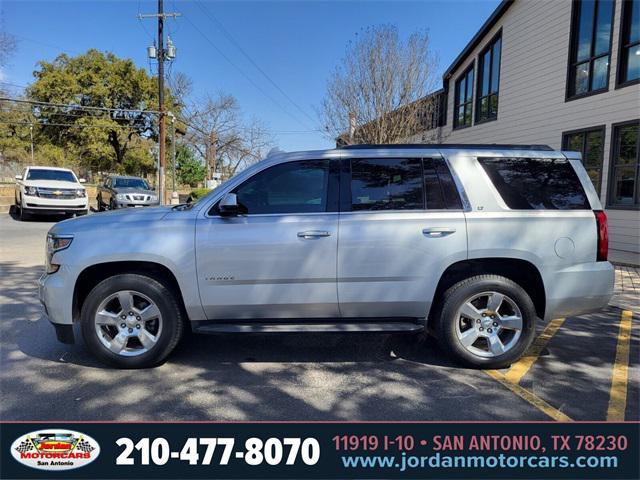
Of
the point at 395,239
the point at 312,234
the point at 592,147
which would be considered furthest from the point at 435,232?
the point at 592,147

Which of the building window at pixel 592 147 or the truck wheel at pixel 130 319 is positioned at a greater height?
the building window at pixel 592 147

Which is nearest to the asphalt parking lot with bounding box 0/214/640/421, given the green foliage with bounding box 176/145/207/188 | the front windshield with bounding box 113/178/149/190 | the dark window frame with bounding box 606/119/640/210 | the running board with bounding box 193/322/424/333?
the running board with bounding box 193/322/424/333

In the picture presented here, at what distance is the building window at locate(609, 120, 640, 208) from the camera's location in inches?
397

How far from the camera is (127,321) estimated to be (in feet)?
12.7

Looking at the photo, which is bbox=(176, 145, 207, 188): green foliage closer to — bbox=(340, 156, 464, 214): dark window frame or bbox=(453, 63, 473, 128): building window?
bbox=(453, 63, 473, 128): building window

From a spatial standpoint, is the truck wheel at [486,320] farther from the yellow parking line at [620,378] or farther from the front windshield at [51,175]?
the front windshield at [51,175]

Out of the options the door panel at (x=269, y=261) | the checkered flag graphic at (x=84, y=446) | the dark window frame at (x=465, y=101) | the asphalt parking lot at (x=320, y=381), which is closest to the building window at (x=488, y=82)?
the dark window frame at (x=465, y=101)

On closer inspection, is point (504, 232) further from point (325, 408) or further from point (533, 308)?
point (325, 408)

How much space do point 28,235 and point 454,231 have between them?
41.1 feet

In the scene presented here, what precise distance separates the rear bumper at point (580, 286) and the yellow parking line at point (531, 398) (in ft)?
2.48

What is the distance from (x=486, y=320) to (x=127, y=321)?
3.14m

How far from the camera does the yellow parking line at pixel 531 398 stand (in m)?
3.20

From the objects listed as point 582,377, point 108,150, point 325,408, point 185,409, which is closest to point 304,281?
point 325,408

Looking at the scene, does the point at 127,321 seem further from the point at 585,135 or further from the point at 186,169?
the point at 186,169
